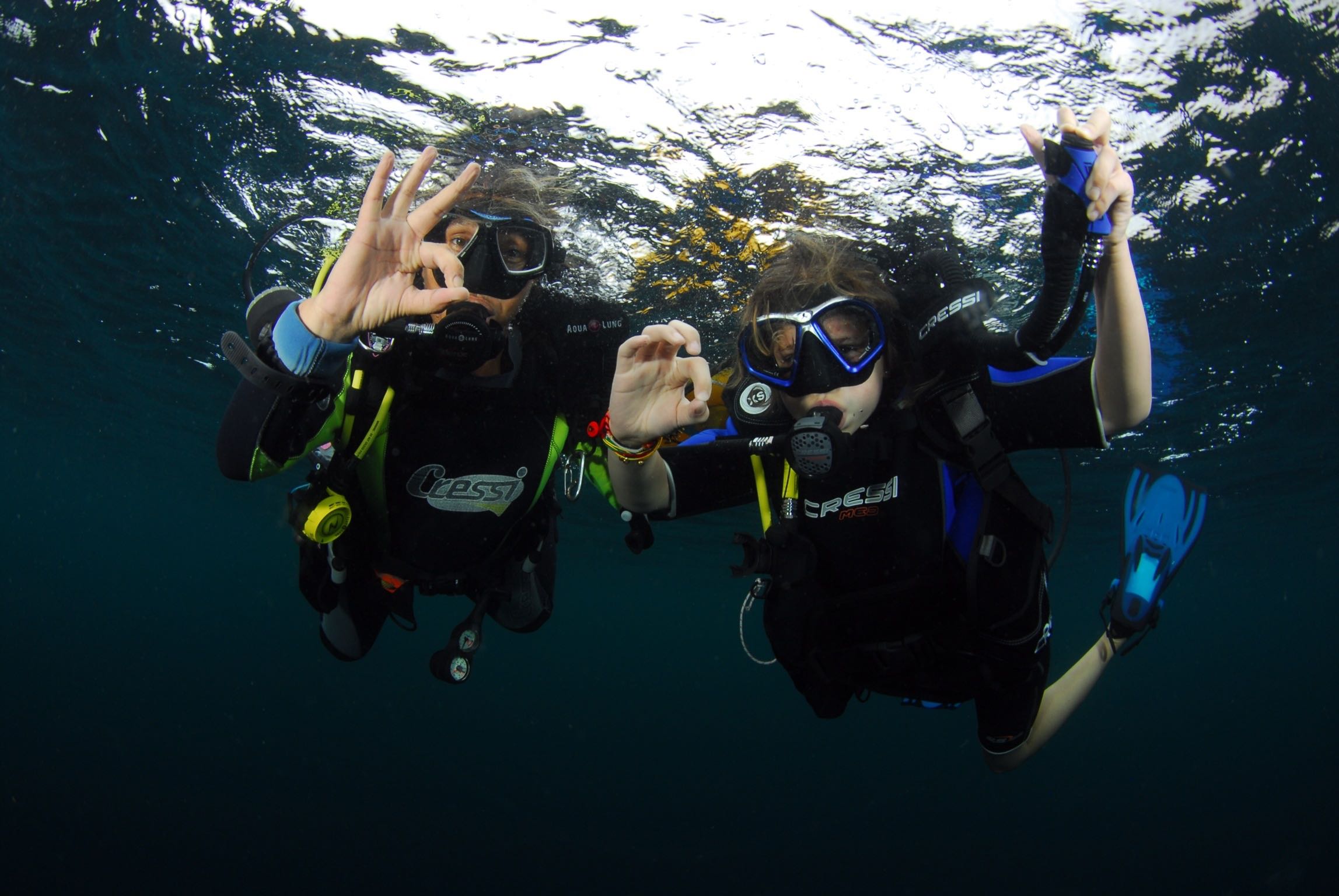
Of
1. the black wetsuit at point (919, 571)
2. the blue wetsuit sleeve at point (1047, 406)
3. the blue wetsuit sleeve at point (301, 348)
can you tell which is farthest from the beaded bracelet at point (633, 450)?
the blue wetsuit sleeve at point (1047, 406)

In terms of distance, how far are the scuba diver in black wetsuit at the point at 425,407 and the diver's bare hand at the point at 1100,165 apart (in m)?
2.47

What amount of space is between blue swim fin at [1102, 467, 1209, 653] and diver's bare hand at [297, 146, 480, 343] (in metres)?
5.96

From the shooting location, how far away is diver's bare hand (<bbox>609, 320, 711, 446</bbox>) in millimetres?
2906

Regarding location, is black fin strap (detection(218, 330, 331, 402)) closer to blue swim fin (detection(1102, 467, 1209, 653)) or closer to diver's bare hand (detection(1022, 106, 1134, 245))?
diver's bare hand (detection(1022, 106, 1134, 245))

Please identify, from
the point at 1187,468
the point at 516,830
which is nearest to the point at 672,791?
the point at 516,830

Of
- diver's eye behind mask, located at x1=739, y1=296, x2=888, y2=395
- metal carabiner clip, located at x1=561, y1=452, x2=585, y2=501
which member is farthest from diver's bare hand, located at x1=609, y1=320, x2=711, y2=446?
metal carabiner clip, located at x1=561, y1=452, x2=585, y2=501

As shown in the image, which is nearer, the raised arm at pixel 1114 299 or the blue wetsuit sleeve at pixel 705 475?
the raised arm at pixel 1114 299

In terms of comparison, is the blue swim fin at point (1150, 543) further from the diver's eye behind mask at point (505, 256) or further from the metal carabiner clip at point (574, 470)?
the diver's eye behind mask at point (505, 256)

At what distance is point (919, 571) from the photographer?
3.35m

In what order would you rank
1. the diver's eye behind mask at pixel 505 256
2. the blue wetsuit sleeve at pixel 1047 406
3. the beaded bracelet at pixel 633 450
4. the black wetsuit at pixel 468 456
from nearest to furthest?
the blue wetsuit sleeve at pixel 1047 406
the beaded bracelet at pixel 633 450
the diver's eye behind mask at pixel 505 256
the black wetsuit at pixel 468 456

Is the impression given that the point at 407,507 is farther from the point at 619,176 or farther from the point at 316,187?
the point at 316,187

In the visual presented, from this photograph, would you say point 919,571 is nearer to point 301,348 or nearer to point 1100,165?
point 1100,165

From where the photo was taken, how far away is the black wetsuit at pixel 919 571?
328 cm

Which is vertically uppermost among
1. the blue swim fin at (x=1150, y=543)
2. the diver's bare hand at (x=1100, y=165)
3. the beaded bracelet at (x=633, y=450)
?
the diver's bare hand at (x=1100, y=165)
